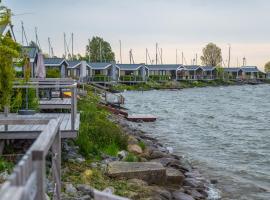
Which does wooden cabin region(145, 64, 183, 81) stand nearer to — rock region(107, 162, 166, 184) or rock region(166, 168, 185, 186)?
rock region(166, 168, 185, 186)

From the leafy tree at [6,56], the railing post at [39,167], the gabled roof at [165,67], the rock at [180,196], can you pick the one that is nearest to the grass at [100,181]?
the rock at [180,196]

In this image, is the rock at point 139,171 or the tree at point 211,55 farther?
the tree at point 211,55

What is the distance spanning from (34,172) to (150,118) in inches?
1151

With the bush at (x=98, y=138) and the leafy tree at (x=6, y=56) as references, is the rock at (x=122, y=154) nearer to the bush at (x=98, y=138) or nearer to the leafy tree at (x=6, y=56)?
the bush at (x=98, y=138)

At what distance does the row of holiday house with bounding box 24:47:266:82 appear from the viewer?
269ft

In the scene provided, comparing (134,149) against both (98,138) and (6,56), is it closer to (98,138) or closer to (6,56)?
(98,138)

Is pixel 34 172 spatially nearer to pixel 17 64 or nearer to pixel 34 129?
pixel 17 64

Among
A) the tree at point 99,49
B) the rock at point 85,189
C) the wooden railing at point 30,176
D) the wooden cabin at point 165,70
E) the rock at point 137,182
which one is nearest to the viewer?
the wooden railing at point 30,176

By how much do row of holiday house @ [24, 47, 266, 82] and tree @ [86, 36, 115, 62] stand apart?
2472 cm

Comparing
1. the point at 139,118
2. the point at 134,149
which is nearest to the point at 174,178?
the point at 134,149

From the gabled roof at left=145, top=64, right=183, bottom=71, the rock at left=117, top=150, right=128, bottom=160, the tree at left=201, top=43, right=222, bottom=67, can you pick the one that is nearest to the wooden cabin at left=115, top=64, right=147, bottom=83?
the gabled roof at left=145, top=64, right=183, bottom=71

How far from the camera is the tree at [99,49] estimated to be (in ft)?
456

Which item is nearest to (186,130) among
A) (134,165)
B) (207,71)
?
(134,165)

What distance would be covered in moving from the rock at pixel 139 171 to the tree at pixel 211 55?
159636mm
